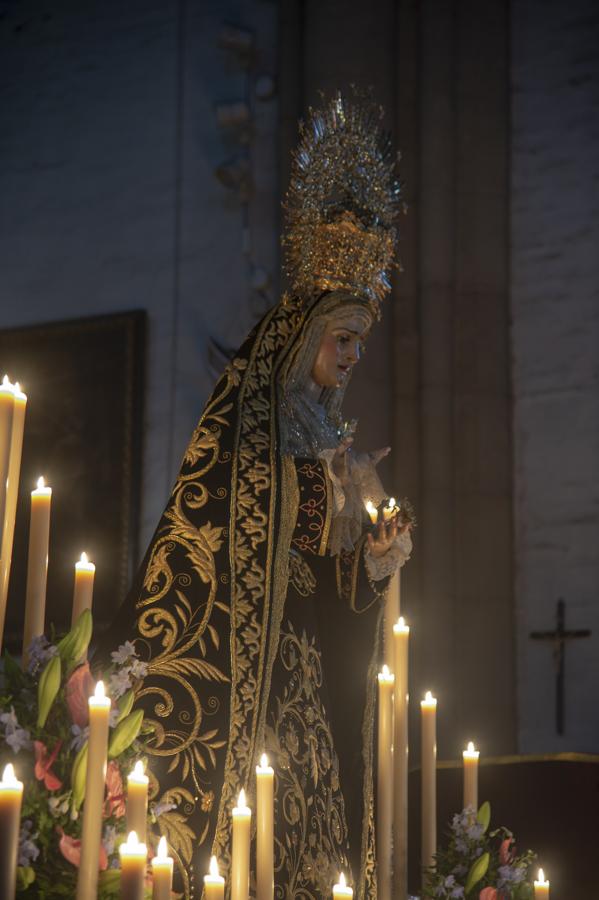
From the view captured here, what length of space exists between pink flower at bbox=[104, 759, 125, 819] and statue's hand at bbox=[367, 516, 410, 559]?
1.28 metres

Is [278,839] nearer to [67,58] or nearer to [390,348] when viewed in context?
[390,348]

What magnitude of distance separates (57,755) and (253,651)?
1.02 meters

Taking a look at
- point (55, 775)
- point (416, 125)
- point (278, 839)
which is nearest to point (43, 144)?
point (416, 125)

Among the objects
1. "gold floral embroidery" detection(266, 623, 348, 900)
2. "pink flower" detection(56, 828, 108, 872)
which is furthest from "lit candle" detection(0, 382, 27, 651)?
"gold floral embroidery" detection(266, 623, 348, 900)

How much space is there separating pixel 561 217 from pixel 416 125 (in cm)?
75

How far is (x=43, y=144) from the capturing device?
6.94 meters

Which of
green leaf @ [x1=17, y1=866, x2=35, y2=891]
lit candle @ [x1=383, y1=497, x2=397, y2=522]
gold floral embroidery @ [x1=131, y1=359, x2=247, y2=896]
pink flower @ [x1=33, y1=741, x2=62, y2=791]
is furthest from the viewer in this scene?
lit candle @ [x1=383, y1=497, x2=397, y2=522]

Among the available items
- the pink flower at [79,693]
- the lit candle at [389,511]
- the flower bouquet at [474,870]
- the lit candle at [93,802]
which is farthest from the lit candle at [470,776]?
the lit candle at [93,802]

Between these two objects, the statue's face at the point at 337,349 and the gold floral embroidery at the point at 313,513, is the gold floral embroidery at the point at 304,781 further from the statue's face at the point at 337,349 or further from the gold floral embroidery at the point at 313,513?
the statue's face at the point at 337,349

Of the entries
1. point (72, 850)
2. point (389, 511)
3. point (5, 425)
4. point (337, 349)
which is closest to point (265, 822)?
point (72, 850)

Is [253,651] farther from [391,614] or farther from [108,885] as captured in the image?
[108,885]

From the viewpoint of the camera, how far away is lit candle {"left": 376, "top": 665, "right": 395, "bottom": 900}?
10.1ft

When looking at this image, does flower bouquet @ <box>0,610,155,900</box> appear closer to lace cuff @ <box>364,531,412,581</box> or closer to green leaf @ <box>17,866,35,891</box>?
green leaf @ <box>17,866,35,891</box>

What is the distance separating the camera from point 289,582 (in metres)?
3.46
